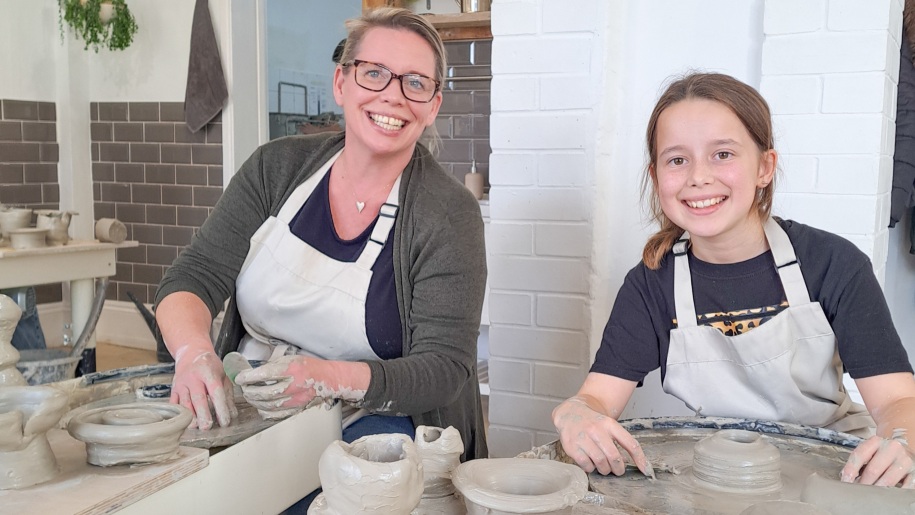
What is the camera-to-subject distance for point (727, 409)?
5.49 ft

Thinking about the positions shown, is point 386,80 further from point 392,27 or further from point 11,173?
point 11,173

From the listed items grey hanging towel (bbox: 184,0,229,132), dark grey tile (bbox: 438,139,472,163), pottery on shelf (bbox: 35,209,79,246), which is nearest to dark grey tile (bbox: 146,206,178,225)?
grey hanging towel (bbox: 184,0,229,132)

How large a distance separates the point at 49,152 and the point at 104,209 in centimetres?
47

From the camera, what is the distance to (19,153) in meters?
4.91

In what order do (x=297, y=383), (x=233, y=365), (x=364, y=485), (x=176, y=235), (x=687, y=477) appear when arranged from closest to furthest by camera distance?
1. (x=364, y=485)
2. (x=687, y=477)
3. (x=297, y=383)
4. (x=233, y=365)
5. (x=176, y=235)

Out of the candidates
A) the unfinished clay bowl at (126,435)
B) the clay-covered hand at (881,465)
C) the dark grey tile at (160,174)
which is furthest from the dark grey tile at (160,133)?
the clay-covered hand at (881,465)

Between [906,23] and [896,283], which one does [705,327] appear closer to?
[906,23]

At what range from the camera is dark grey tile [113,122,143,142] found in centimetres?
514

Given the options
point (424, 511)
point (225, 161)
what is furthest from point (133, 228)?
point (424, 511)

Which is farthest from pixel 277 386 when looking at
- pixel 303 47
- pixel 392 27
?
pixel 303 47

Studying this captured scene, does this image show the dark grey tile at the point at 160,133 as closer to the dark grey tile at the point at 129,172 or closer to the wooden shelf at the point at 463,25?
the dark grey tile at the point at 129,172

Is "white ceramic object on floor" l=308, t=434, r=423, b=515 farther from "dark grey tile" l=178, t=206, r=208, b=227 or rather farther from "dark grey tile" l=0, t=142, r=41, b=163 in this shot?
"dark grey tile" l=0, t=142, r=41, b=163

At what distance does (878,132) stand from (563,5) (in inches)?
36.8

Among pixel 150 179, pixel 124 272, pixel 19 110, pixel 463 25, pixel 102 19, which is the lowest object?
pixel 124 272
